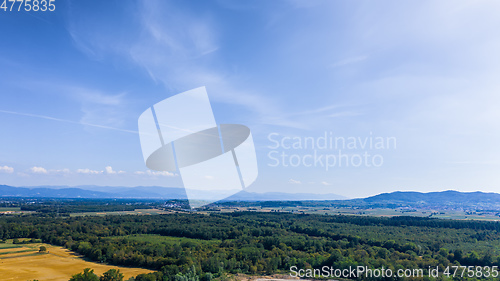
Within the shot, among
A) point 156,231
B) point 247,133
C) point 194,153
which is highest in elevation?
point 247,133

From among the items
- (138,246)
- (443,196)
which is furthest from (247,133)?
(443,196)

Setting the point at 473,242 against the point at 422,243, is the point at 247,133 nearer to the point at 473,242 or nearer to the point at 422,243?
the point at 422,243

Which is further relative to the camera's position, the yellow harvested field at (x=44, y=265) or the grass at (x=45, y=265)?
the grass at (x=45, y=265)

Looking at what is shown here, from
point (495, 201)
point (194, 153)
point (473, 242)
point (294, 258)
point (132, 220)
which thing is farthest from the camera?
point (495, 201)

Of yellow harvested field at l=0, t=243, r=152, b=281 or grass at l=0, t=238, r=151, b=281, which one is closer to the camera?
yellow harvested field at l=0, t=243, r=152, b=281

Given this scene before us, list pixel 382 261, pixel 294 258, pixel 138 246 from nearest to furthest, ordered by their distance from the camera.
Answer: pixel 382 261 < pixel 294 258 < pixel 138 246
